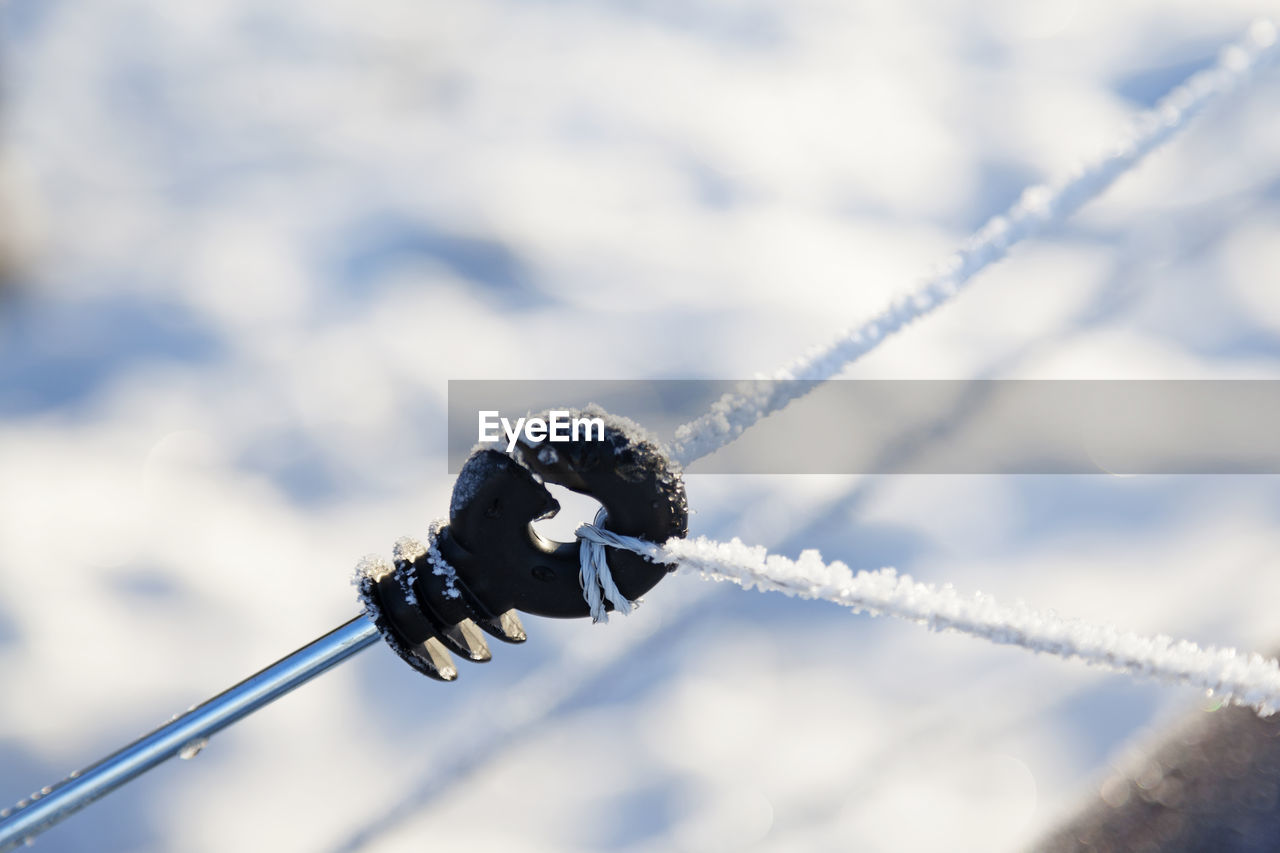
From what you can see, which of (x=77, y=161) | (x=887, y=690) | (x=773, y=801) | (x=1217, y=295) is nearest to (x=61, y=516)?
(x=77, y=161)

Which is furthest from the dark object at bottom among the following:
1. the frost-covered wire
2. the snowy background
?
the frost-covered wire

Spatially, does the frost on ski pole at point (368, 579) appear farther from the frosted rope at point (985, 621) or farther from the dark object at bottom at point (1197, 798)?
the dark object at bottom at point (1197, 798)

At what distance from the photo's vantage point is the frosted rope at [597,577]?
4.16ft

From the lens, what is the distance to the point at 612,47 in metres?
4.20

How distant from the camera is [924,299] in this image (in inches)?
70.6

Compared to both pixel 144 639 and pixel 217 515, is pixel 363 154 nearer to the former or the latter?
pixel 217 515

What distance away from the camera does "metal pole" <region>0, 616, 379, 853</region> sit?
54.8 inches

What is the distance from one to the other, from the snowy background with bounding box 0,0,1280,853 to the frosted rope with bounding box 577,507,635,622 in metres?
1.02

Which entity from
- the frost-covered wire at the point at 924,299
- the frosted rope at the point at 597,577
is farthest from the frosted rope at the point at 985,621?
the frost-covered wire at the point at 924,299

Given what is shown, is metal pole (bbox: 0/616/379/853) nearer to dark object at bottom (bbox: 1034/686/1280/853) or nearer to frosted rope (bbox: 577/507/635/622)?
frosted rope (bbox: 577/507/635/622)

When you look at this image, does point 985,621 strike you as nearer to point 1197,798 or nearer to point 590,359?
point 1197,798

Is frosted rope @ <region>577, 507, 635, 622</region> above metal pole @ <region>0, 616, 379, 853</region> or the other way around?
the other way around

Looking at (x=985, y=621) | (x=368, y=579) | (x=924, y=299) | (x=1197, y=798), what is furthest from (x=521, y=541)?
(x=1197, y=798)

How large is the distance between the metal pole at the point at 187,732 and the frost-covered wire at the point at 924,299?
0.63 meters
